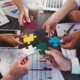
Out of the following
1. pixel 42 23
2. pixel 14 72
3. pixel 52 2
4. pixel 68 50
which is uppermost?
pixel 52 2

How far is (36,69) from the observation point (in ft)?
3.05

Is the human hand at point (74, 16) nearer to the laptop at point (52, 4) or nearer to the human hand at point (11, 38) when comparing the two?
the laptop at point (52, 4)

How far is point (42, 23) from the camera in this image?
111cm

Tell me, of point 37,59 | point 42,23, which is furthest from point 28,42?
point 42,23

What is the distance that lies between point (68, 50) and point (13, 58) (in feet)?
0.94

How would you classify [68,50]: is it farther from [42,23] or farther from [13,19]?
[13,19]

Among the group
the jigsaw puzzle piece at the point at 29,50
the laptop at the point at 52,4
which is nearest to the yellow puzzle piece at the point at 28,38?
the jigsaw puzzle piece at the point at 29,50

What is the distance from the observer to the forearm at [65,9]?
1.13 meters

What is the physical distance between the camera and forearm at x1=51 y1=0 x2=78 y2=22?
1.13 meters

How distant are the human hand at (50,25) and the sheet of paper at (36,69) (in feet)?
0.44

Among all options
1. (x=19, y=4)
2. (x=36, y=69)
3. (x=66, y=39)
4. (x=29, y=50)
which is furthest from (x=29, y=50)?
(x=19, y=4)

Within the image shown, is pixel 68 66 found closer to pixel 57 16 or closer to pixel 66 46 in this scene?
pixel 66 46

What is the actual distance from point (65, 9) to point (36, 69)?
44 centimetres

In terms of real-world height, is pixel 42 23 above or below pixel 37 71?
above
